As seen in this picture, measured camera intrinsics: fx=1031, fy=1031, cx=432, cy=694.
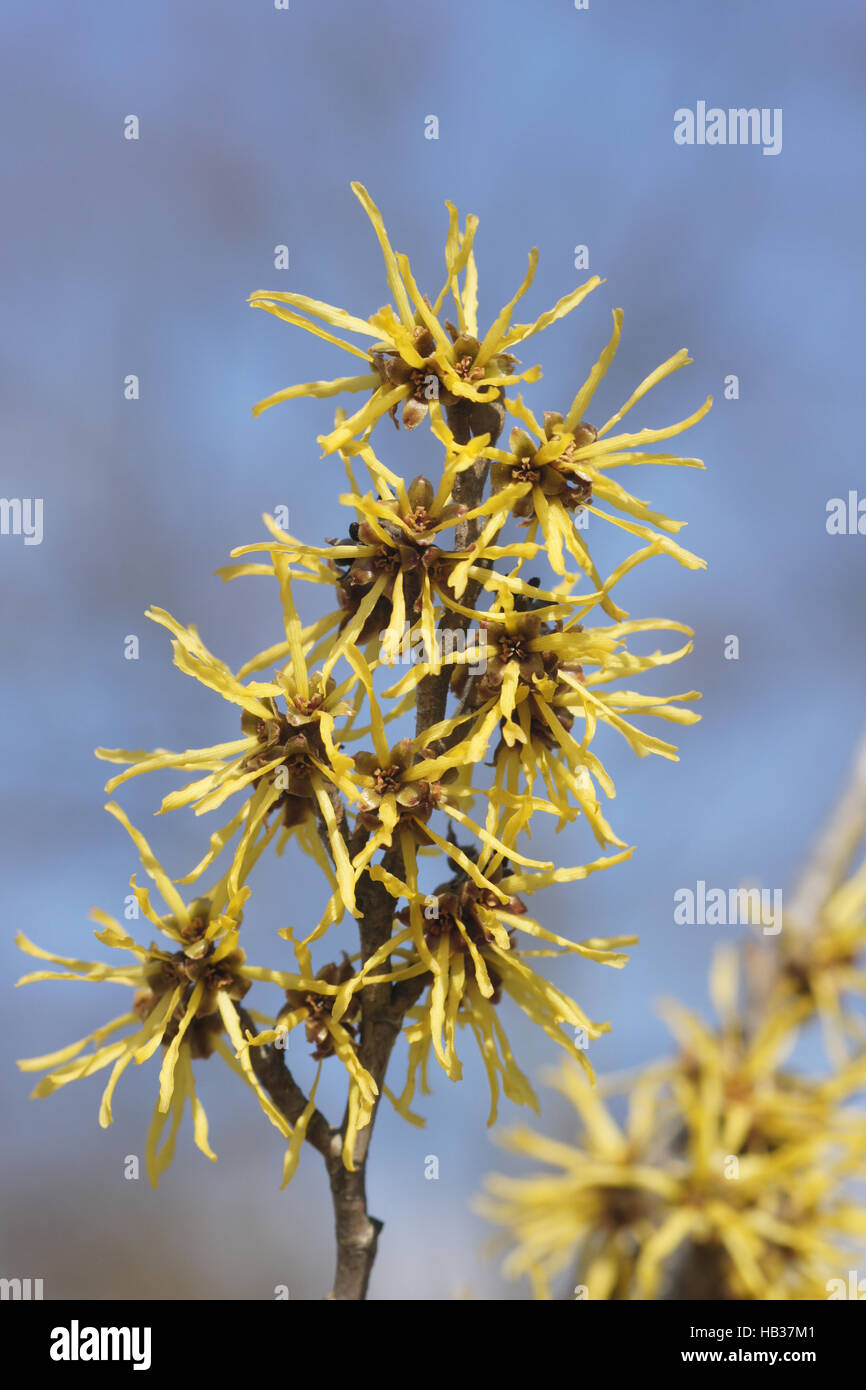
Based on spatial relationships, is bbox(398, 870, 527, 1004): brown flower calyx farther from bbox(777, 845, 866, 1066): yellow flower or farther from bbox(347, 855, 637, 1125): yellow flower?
bbox(777, 845, 866, 1066): yellow flower

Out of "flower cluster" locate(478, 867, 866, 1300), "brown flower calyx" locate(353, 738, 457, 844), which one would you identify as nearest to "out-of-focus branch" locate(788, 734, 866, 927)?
"flower cluster" locate(478, 867, 866, 1300)

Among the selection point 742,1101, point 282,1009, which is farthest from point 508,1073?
point 742,1101

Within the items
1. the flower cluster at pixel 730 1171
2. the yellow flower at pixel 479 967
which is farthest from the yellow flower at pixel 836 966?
the yellow flower at pixel 479 967

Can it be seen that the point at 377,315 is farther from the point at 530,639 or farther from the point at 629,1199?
the point at 629,1199

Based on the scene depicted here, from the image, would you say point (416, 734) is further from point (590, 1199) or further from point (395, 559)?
point (590, 1199)

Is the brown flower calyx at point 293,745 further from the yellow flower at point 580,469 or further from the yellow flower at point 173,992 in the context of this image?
the yellow flower at point 580,469

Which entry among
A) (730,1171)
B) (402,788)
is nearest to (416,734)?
(402,788)
